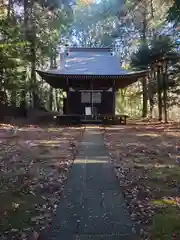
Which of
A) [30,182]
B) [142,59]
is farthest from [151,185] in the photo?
[142,59]

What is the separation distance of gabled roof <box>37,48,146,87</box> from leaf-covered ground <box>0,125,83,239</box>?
10066 millimetres

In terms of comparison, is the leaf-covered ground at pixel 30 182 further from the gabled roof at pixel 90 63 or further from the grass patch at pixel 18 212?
the gabled roof at pixel 90 63

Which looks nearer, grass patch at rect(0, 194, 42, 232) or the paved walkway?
the paved walkway

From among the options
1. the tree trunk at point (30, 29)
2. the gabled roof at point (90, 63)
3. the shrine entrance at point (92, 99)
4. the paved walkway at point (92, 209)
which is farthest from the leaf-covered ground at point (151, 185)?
the tree trunk at point (30, 29)

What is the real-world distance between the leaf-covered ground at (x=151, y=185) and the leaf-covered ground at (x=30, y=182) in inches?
46.6

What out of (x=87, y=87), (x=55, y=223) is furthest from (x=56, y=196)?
(x=87, y=87)

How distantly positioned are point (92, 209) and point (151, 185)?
1.86 m

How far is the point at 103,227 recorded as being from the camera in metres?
4.40

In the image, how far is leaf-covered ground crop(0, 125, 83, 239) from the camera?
4695 millimetres

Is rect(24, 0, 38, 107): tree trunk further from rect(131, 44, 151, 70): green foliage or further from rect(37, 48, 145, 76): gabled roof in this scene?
rect(131, 44, 151, 70): green foliage

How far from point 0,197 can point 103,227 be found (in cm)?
219

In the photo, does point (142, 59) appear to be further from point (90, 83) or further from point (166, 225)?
point (166, 225)

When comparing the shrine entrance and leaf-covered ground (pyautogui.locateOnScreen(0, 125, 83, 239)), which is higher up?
the shrine entrance

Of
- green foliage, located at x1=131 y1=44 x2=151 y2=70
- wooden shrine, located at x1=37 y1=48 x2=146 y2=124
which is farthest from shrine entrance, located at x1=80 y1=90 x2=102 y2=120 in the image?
green foliage, located at x1=131 y1=44 x2=151 y2=70
